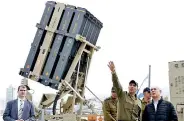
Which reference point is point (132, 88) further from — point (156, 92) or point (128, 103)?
point (156, 92)

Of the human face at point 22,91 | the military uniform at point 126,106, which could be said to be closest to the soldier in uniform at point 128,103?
the military uniform at point 126,106

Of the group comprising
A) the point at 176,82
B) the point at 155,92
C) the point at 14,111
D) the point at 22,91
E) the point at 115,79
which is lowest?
the point at 14,111

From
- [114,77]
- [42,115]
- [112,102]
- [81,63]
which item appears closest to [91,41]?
[81,63]

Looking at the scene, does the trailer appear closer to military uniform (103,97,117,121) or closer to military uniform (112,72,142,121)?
military uniform (103,97,117,121)

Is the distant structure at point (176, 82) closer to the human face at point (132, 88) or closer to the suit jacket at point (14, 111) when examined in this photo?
the human face at point (132, 88)

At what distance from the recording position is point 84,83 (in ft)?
48.1

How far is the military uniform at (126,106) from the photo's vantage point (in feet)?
18.9

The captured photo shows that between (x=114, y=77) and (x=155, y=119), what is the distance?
0.86m

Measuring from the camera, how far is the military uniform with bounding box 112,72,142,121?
5.77 m

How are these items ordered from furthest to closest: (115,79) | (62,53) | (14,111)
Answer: (62,53), (115,79), (14,111)

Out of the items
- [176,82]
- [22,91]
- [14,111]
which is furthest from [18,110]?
[176,82]

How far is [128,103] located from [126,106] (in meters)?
0.06

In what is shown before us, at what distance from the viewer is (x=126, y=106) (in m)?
5.80

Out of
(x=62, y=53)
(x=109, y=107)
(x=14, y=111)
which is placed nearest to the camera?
(x=14, y=111)
